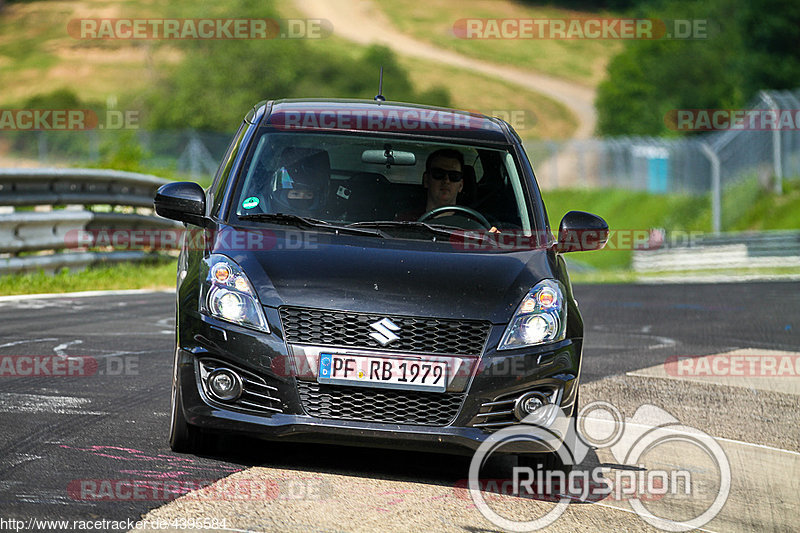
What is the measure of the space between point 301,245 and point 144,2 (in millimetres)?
115126

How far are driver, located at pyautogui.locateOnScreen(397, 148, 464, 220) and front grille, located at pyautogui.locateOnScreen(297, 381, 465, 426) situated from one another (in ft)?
5.08

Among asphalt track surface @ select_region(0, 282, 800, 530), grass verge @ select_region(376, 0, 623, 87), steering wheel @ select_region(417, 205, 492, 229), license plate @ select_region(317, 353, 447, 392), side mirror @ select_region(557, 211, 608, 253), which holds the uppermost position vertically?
grass verge @ select_region(376, 0, 623, 87)

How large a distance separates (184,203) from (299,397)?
139cm

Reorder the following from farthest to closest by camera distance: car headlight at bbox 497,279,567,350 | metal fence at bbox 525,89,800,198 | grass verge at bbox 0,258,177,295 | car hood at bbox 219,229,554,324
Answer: metal fence at bbox 525,89,800,198 → grass verge at bbox 0,258,177,295 → car headlight at bbox 497,279,567,350 → car hood at bbox 219,229,554,324

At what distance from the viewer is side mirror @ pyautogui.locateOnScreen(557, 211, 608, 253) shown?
6.69 meters

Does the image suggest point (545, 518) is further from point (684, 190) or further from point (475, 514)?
point (684, 190)

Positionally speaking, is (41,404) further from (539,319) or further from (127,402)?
(539,319)

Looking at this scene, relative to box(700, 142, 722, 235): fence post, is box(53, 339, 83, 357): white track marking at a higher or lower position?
lower

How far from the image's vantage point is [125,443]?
19.6 feet

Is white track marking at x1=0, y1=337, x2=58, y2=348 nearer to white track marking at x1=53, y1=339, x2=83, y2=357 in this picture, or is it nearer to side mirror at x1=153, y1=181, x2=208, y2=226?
white track marking at x1=53, y1=339, x2=83, y2=357

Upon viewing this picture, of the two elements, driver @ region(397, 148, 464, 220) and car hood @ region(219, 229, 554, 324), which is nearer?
car hood @ region(219, 229, 554, 324)

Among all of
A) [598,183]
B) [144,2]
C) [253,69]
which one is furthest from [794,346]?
[144,2]

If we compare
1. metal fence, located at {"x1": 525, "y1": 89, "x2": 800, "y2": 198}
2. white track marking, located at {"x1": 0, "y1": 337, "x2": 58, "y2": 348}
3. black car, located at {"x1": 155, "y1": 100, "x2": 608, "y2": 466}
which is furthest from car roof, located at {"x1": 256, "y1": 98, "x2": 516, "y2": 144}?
metal fence, located at {"x1": 525, "y1": 89, "x2": 800, "y2": 198}

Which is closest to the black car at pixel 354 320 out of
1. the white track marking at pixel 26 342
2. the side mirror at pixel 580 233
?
the side mirror at pixel 580 233
